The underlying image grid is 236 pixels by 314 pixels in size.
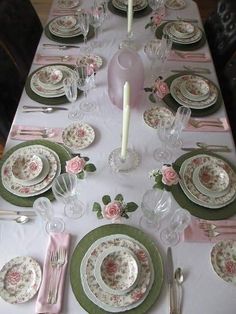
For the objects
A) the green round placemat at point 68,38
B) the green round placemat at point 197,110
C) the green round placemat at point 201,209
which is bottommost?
the green round placemat at point 201,209

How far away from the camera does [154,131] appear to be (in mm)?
1266

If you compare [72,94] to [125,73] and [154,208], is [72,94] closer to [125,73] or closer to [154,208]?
[125,73]

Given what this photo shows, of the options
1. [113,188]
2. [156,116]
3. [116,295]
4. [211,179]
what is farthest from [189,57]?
[116,295]

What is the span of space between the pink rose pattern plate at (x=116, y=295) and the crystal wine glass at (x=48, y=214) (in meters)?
0.13

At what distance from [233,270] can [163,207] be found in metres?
0.27

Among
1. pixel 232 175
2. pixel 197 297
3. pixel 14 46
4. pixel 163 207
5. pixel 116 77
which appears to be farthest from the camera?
pixel 14 46

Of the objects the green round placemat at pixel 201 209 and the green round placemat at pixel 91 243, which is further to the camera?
the green round placemat at pixel 201 209

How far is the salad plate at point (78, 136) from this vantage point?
1.20m

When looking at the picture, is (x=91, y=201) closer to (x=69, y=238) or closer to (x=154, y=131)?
(x=69, y=238)

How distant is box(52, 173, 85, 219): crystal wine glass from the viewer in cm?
102

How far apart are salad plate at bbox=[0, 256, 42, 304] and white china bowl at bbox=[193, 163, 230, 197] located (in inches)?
23.0

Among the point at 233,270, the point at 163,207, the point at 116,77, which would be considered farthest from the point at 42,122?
the point at 233,270

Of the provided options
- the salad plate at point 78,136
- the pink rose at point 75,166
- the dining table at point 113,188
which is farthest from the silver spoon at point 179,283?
the salad plate at point 78,136

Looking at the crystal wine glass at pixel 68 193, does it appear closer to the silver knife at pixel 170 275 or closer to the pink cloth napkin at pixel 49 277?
the pink cloth napkin at pixel 49 277
